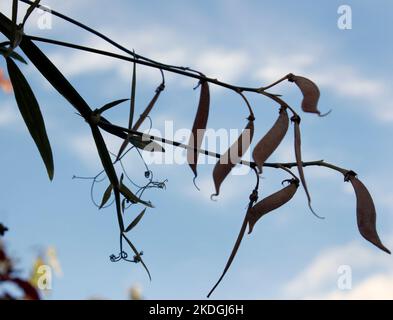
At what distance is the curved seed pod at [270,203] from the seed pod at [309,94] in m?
0.07

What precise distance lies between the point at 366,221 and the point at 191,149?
0.16m

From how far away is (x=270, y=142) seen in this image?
0.56m

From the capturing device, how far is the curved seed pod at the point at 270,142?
21.9 inches

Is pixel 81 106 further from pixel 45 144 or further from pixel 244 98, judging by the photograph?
pixel 244 98

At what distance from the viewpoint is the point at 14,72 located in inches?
29.7

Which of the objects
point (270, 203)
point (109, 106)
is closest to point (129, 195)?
point (109, 106)

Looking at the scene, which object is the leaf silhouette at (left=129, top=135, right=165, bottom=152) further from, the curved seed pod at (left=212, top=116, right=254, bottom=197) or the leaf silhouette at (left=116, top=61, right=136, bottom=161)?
the curved seed pod at (left=212, top=116, right=254, bottom=197)

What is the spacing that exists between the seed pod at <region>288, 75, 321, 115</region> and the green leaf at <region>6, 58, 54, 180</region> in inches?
11.9

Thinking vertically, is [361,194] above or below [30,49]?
below

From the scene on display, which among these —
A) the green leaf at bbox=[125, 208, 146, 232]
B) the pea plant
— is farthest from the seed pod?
the green leaf at bbox=[125, 208, 146, 232]

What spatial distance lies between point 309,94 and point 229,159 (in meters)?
0.09
